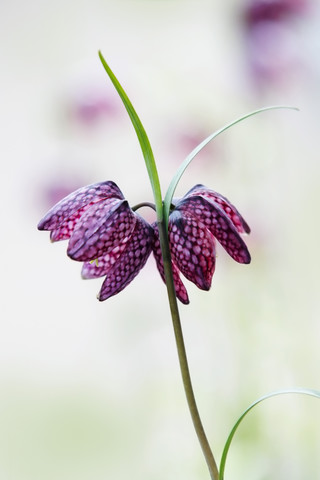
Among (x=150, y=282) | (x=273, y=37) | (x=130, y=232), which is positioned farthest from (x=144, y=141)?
(x=150, y=282)

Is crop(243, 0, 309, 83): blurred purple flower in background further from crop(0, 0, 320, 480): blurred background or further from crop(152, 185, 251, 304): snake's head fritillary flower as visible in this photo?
crop(152, 185, 251, 304): snake's head fritillary flower

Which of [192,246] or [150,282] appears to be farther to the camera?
[150,282]

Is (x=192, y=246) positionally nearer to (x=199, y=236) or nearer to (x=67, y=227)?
(x=199, y=236)

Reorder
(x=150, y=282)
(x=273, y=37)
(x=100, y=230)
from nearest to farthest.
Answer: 1. (x=100, y=230)
2. (x=273, y=37)
3. (x=150, y=282)

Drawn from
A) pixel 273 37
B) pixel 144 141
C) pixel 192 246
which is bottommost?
pixel 192 246

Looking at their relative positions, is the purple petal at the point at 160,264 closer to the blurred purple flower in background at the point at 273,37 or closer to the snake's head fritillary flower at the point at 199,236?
the snake's head fritillary flower at the point at 199,236

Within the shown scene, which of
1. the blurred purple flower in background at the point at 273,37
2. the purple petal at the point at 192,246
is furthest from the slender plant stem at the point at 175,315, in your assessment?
the blurred purple flower in background at the point at 273,37
